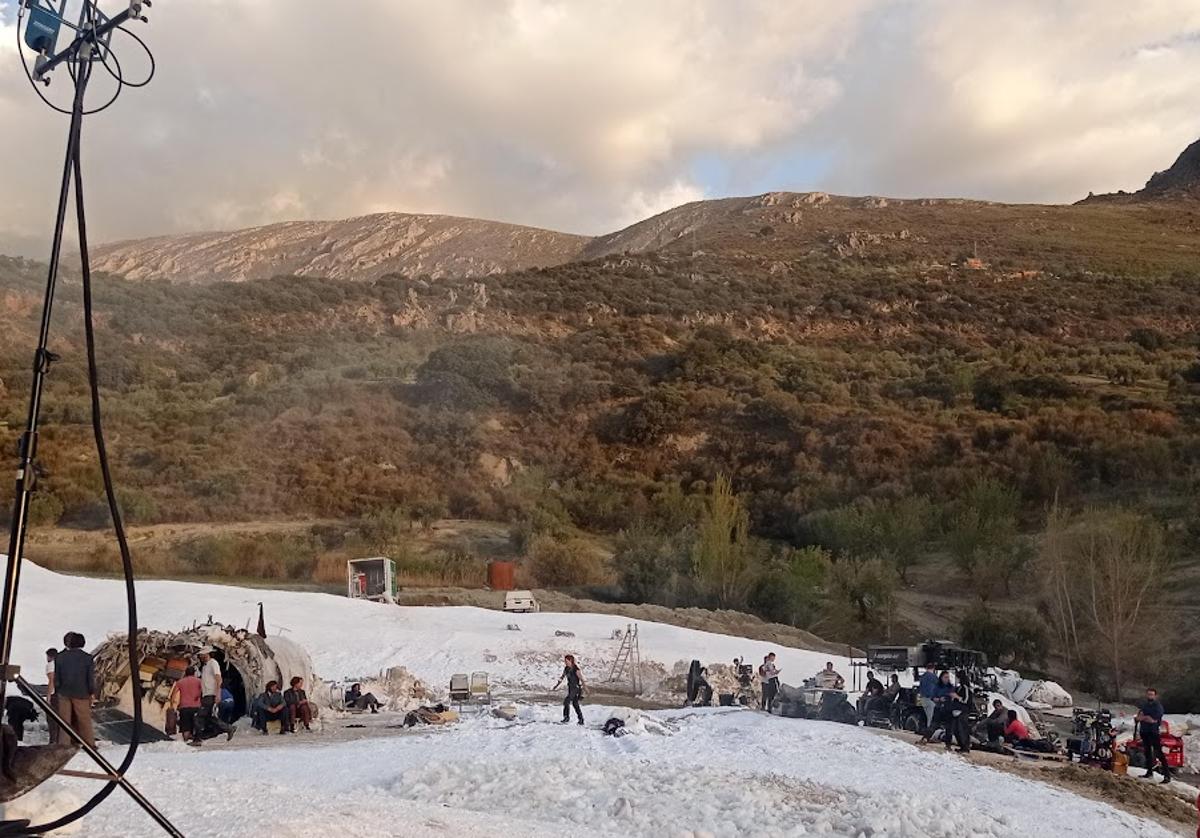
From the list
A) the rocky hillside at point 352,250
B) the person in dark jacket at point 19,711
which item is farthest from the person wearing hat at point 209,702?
the rocky hillside at point 352,250

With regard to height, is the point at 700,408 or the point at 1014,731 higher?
the point at 700,408

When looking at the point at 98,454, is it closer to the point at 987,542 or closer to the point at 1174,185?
the point at 987,542

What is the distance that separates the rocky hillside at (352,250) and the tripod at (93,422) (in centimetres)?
9913

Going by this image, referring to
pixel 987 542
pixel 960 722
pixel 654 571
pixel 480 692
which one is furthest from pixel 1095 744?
pixel 987 542

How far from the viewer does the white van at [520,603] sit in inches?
1085

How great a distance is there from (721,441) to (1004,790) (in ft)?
138

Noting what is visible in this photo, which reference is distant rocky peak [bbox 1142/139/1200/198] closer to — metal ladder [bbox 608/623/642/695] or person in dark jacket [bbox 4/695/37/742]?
metal ladder [bbox 608/623/642/695]

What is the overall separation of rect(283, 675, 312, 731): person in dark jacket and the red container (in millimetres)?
17451

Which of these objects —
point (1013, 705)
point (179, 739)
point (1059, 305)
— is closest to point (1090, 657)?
point (1013, 705)

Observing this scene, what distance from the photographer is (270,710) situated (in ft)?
49.4

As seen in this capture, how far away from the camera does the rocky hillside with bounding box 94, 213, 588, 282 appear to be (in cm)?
10594

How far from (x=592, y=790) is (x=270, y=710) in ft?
23.1

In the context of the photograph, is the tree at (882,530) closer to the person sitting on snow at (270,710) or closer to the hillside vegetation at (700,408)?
the hillside vegetation at (700,408)

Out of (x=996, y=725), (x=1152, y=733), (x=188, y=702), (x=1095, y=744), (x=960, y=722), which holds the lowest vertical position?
(x=1095, y=744)
